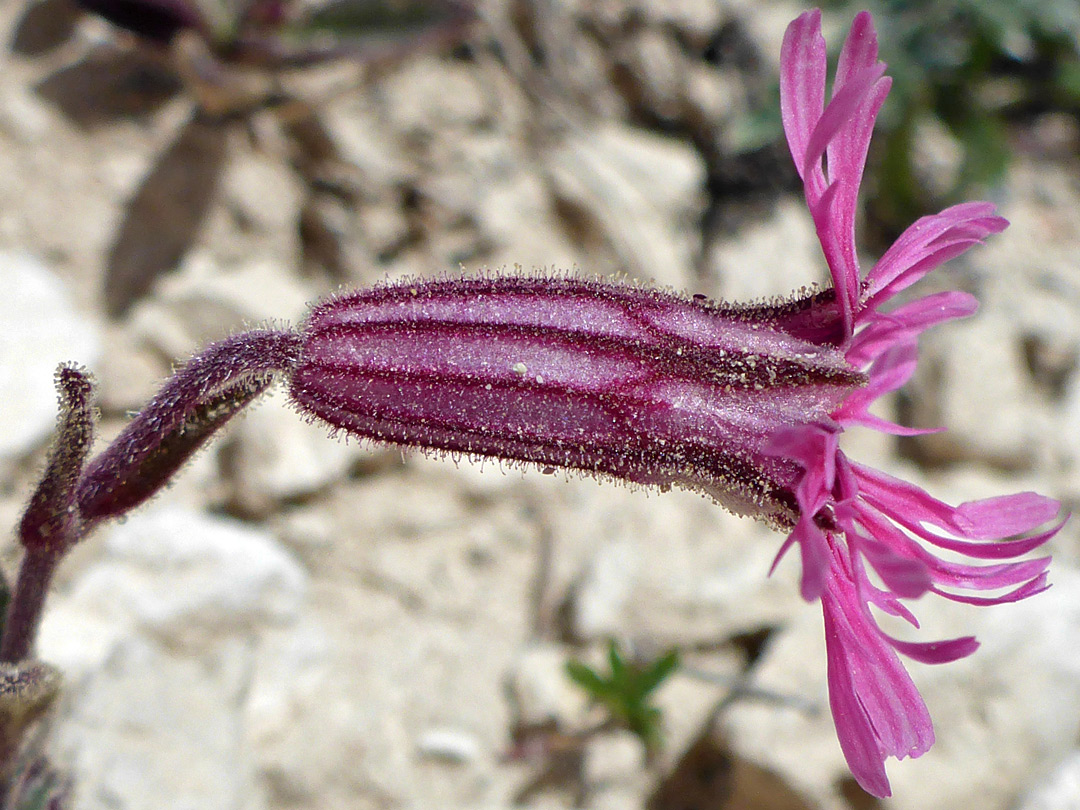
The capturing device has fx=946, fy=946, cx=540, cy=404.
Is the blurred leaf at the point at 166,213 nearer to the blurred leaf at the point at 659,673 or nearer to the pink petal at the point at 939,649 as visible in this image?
the blurred leaf at the point at 659,673

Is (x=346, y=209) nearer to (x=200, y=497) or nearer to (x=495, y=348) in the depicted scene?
(x=200, y=497)

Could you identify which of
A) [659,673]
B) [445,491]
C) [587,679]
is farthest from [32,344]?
[659,673]

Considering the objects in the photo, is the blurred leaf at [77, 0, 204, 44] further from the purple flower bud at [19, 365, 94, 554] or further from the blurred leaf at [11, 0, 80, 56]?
the purple flower bud at [19, 365, 94, 554]

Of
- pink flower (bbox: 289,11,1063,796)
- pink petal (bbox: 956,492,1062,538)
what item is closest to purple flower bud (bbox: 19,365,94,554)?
pink flower (bbox: 289,11,1063,796)

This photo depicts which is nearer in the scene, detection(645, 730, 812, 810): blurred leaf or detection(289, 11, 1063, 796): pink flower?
detection(289, 11, 1063, 796): pink flower

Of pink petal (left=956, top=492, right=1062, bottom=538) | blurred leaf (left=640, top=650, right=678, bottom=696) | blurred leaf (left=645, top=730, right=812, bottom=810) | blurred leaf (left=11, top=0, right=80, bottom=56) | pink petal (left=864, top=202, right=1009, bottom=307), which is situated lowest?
blurred leaf (left=645, top=730, right=812, bottom=810)
